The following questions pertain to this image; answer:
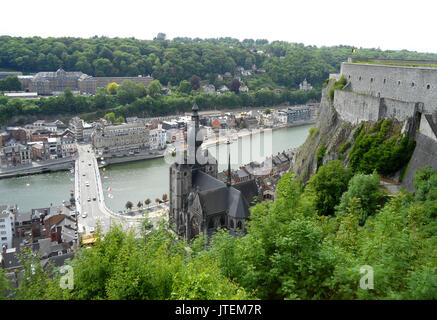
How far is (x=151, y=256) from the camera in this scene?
27.2 ft

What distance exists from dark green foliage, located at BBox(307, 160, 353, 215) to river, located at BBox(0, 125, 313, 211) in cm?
1752

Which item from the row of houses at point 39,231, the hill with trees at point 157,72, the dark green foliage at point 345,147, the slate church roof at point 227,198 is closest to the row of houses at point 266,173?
the slate church roof at point 227,198

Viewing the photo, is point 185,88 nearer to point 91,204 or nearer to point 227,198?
Answer: point 91,204

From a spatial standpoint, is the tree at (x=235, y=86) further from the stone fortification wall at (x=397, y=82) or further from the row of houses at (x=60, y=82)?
the stone fortification wall at (x=397, y=82)

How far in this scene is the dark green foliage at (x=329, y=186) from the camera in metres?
16.2

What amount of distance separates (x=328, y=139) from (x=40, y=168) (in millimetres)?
30821

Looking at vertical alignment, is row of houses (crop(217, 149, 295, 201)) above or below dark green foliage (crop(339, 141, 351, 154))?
below

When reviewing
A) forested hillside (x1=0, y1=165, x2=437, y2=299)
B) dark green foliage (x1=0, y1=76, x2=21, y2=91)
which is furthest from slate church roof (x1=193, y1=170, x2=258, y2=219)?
dark green foliage (x1=0, y1=76, x2=21, y2=91)

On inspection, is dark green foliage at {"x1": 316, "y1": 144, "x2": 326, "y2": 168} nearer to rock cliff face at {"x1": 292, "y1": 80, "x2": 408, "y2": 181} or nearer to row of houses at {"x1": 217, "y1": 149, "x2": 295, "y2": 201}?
rock cliff face at {"x1": 292, "y1": 80, "x2": 408, "y2": 181}

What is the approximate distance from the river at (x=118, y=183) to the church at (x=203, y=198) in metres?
8.83

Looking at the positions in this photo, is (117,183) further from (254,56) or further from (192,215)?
(254,56)

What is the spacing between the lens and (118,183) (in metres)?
35.2

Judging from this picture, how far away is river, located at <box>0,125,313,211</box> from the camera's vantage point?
31.1 meters
